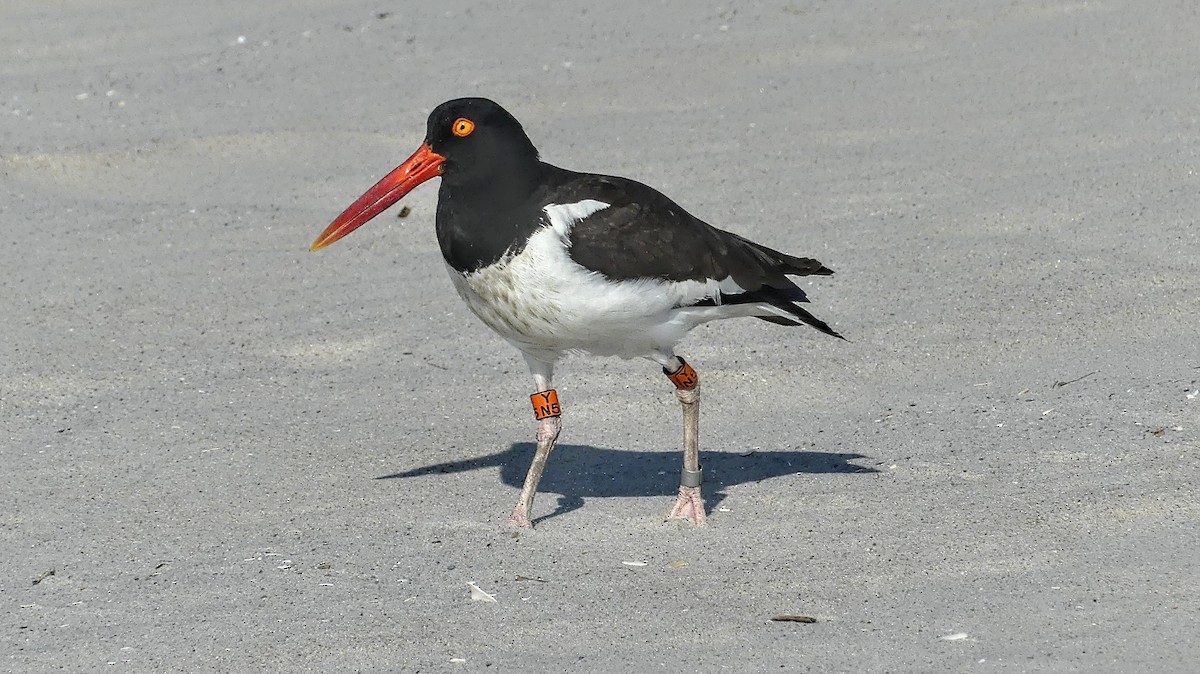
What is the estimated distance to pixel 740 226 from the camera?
8.85 m

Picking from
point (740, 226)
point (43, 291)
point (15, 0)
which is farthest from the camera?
point (15, 0)

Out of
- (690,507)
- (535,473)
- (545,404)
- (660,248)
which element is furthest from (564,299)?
(690,507)

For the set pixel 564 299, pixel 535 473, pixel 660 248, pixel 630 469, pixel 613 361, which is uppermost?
pixel 660 248

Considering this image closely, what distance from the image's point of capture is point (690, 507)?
19.3 ft

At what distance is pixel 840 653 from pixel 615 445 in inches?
86.5

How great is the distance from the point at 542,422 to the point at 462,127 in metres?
1.16

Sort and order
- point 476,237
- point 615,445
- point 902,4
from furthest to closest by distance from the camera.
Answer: point 902,4 → point 615,445 → point 476,237

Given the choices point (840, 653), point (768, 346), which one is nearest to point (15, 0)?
point (768, 346)

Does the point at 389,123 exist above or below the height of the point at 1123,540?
above

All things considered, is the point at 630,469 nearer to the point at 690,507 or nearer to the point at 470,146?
the point at 690,507

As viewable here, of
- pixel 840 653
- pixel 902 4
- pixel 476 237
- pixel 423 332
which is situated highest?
pixel 902 4

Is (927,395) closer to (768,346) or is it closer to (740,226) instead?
(768,346)

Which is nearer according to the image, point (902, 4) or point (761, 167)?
point (761, 167)

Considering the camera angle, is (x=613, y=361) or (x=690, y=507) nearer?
(x=690, y=507)
